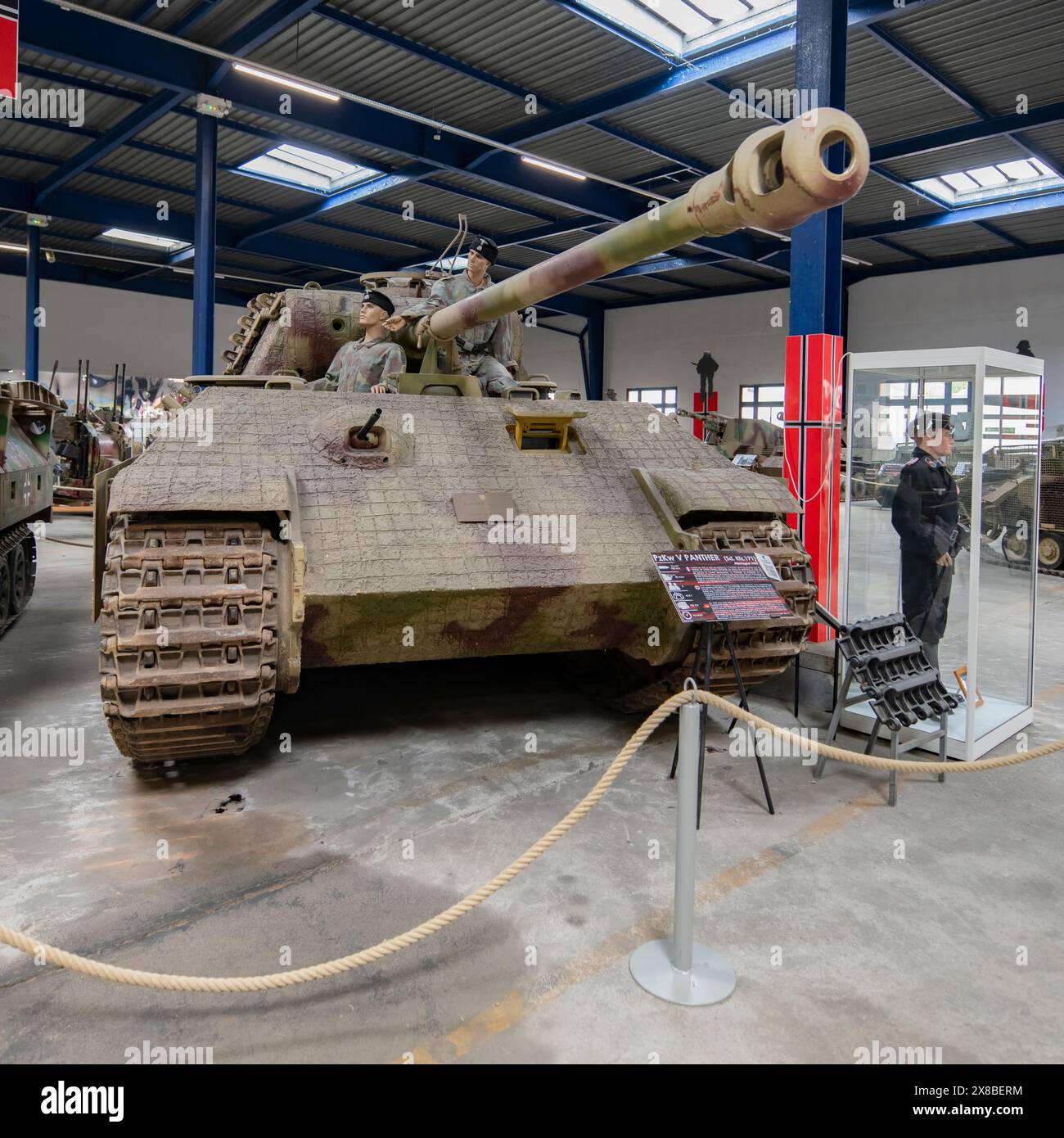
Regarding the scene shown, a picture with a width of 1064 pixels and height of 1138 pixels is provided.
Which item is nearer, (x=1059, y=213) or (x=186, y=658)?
(x=186, y=658)

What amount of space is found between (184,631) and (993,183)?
17273mm

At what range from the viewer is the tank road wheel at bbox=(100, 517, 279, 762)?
3.97m

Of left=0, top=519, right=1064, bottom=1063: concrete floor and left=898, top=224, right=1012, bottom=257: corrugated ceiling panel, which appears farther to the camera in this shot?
left=898, top=224, right=1012, bottom=257: corrugated ceiling panel

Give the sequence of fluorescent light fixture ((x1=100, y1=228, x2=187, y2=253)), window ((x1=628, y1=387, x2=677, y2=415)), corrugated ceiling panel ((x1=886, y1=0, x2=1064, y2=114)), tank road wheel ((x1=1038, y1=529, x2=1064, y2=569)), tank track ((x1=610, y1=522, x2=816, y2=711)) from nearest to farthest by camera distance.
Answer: tank track ((x1=610, y1=522, x2=816, y2=711)), corrugated ceiling panel ((x1=886, y1=0, x2=1064, y2=114)), tank road wheel ((x1=1038, y1=529, x2=1064, y2=569)), fluorescent light fixture ((x1=100, y1=228, x2=187, y2=253)), window ((x1=628, y1=387, x2=677, y2=415))

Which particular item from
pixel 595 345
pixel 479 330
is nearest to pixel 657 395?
pixel 595 345

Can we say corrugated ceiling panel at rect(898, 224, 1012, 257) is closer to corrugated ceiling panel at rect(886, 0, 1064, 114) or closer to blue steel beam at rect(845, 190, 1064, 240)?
blue steel beam at rect(845, 190, 1064, 240)

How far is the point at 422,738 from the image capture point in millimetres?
5699

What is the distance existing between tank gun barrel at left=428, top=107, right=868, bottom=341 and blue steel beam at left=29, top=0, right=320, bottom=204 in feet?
25.9

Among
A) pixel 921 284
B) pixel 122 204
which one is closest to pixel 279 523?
pixel 122 204

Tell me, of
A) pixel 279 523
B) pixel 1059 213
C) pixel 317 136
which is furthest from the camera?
pixel 1059 213

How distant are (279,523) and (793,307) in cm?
445

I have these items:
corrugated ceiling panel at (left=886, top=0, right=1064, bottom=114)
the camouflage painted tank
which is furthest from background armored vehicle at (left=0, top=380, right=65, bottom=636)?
corrugated ceiling panel at (left=886, top=0, right=1064, bottom=114)

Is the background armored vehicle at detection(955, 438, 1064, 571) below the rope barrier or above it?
above
